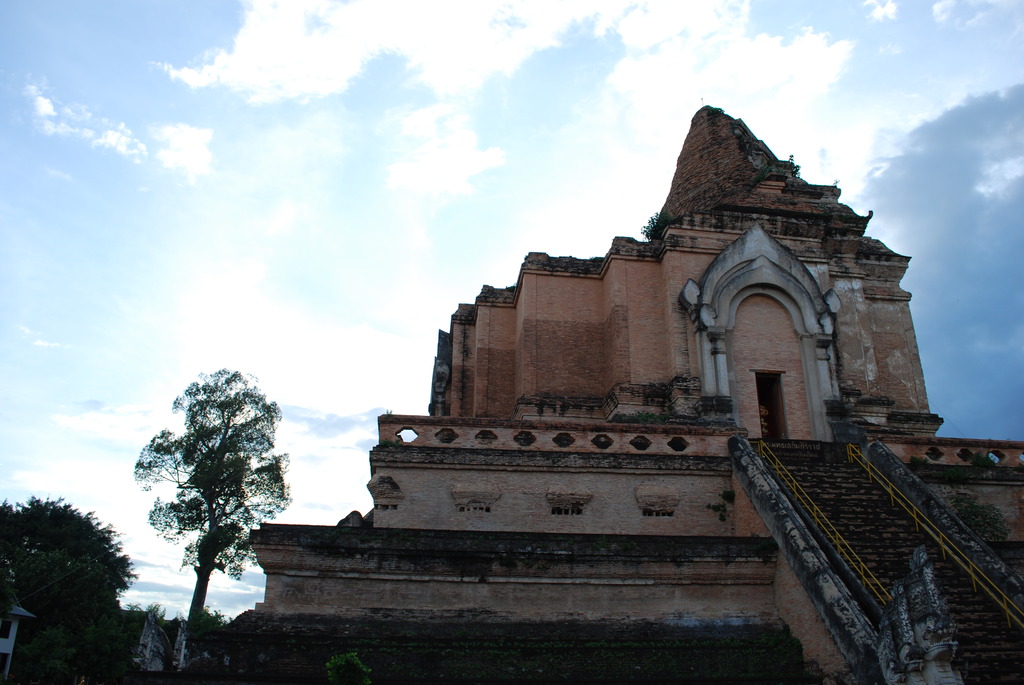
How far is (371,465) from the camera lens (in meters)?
12.4

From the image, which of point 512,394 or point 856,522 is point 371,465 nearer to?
point 856,522

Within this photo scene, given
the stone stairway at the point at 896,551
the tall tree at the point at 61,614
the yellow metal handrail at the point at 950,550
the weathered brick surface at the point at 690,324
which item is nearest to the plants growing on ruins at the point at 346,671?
the stone stairway at the point at 896,551

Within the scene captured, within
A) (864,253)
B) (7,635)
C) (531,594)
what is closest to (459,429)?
(531,594)

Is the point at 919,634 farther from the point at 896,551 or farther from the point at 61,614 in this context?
the point at 61,614

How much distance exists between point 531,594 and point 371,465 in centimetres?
357

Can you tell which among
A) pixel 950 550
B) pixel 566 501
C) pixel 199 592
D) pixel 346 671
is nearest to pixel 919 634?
pixel 950 550

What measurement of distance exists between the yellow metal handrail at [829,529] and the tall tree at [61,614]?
67.6 feet

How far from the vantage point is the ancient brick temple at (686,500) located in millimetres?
8938

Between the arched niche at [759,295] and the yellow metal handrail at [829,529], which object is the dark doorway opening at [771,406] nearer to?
the arched niche at [759,295]

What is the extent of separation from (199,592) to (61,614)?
5815 mm

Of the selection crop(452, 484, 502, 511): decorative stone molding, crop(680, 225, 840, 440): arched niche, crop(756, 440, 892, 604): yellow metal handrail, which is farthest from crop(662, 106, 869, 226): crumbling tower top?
crop(452, 484, 502, 511): decorative stone molding

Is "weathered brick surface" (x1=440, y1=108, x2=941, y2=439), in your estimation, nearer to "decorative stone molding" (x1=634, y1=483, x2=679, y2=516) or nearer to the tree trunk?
"decorative stone molding" (x1=634, y1=483, x2=679, y2=516)

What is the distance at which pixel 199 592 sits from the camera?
25203 millimetres

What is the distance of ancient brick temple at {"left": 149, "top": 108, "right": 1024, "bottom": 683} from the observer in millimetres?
8938
